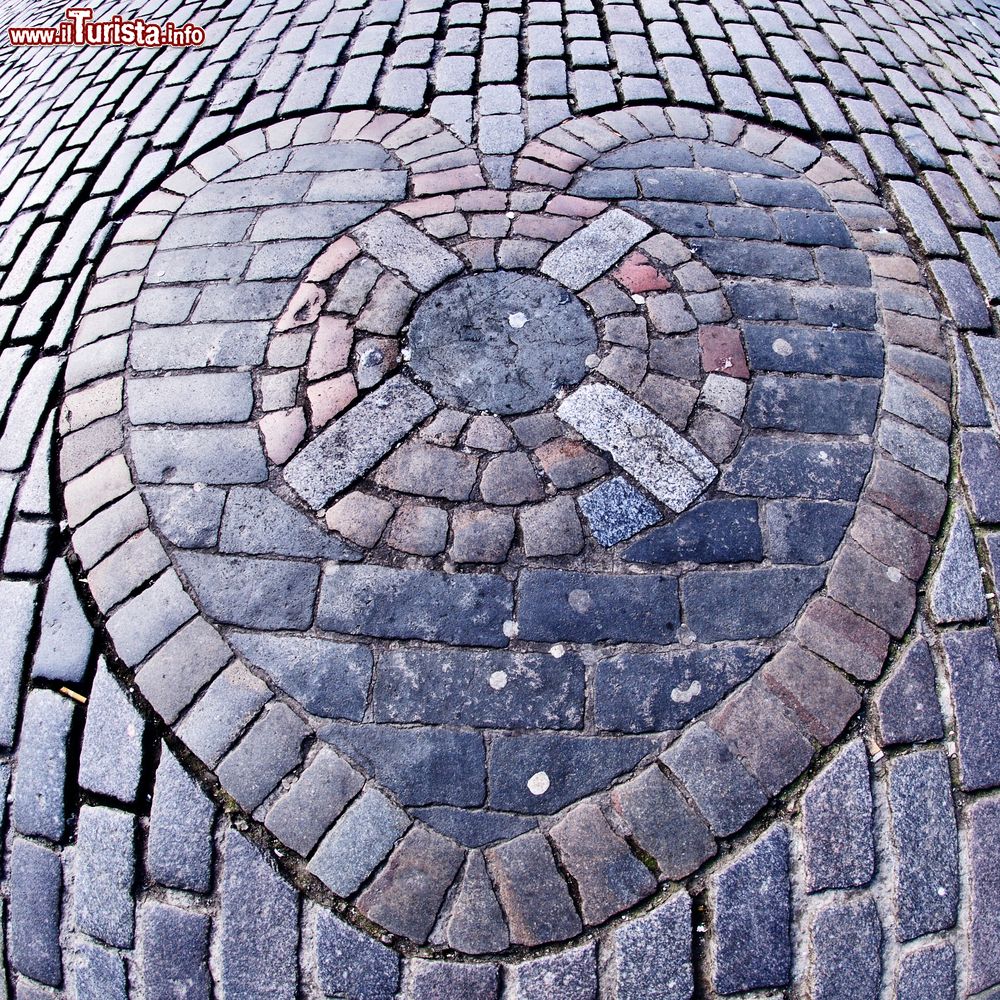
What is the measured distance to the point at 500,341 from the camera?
9.29 feet

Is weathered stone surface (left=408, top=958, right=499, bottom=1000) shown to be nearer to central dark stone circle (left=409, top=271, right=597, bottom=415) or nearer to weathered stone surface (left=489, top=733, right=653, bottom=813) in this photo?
weathered stone surface (left=489, top=733, right=653, bottom=813)

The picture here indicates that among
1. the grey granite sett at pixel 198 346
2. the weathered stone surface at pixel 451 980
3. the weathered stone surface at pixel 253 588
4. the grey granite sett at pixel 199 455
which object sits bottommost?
the weathered stone surface at pixel 451 980

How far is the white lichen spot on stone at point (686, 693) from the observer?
2184 mm

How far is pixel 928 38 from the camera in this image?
431 centimetres

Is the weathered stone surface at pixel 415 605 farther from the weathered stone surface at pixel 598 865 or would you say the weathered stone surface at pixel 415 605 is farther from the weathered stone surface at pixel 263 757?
the weathered stone surface at pixel 598 865

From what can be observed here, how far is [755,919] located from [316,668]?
129 cm

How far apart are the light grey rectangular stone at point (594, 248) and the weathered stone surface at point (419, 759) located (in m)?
1.70

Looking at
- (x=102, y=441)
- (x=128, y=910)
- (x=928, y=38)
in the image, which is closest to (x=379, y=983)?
(x=128, y=910)

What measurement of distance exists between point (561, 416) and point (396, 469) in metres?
0.57

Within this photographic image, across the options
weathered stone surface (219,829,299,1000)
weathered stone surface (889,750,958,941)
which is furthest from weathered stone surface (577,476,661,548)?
weathered stone surface (219,829,299,1000)

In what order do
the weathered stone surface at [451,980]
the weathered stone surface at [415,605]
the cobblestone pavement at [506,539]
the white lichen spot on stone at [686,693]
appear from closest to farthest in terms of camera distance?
1. the weathered stone surface at [451,980]
2. the cobblestone pavement at [506,539]
3. the white lichen spot on stone at [686,693]
4. the weathered stone surface at [415,605]

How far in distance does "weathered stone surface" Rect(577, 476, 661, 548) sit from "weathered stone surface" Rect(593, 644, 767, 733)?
1.26 ft

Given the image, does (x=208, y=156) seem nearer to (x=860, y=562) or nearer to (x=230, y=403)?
(x=230, y=403)

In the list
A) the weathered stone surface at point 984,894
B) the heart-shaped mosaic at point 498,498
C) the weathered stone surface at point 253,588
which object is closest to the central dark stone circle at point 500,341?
the heart-shaped mosaic at point 498,498
